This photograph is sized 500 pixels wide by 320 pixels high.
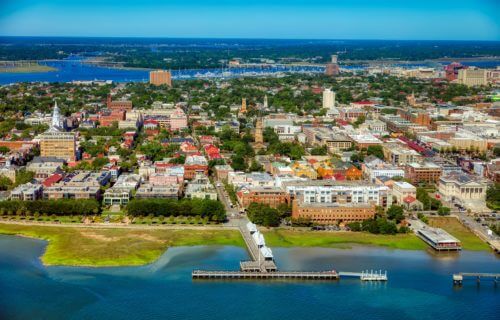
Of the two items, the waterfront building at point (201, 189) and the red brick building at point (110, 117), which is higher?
the red brick building at point (110, 117)

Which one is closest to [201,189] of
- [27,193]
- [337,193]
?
[337,193]

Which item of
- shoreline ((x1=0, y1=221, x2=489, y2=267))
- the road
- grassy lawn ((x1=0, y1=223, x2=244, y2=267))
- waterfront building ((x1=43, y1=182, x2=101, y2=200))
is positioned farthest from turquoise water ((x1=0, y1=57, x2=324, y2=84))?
grassy lawn ((x1=0, y1=223, x2=244, y2=267))

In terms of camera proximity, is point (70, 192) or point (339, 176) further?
point (339, 176)

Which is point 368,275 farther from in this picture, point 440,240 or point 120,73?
point 120,73

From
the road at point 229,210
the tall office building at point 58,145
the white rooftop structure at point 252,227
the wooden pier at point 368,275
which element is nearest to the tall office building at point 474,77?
the road at point 229,210

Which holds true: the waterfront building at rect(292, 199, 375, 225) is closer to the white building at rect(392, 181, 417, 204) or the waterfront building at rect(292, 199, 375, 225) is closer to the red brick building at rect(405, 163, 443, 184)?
the white building at rect(392, 181, 417, 204)

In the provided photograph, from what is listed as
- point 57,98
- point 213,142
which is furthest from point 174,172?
point 57,98

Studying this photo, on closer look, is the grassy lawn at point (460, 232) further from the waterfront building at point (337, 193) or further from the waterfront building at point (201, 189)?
the waterfront building at point (201, 189)
